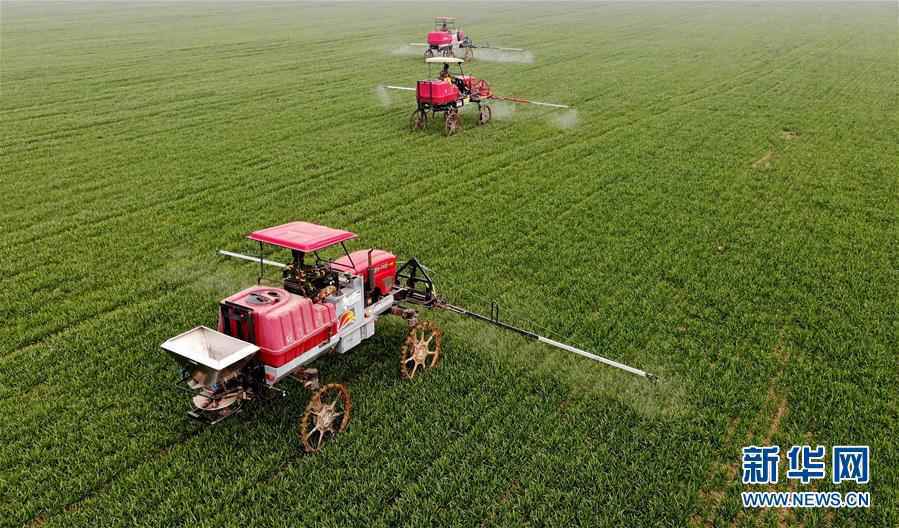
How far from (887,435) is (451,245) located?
8588 millimetres

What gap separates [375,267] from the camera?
9781 mm

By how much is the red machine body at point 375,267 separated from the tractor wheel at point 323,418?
1906 millimetres

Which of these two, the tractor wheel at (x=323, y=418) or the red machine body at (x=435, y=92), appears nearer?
the tractor wheel at (x=323, y=418)

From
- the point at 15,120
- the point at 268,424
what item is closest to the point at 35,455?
the point at 268,424

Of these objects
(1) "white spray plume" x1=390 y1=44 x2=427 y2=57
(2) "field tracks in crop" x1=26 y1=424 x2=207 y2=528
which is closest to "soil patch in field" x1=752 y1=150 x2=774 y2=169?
(2) "field tracks in crop" x1=26 y1=424 x2=207 y2=528

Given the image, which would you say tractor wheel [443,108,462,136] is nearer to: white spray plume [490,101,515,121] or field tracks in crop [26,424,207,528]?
white spray plume [490,101,515,121]

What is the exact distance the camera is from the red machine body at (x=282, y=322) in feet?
25.3

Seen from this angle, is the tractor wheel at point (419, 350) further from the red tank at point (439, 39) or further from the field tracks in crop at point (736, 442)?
the red tank at point (439, 39)

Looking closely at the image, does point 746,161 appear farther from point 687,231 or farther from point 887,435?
point 887,435

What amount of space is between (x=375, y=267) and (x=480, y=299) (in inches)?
110

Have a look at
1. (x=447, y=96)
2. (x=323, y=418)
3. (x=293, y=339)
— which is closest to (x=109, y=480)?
(x=323, y=418)

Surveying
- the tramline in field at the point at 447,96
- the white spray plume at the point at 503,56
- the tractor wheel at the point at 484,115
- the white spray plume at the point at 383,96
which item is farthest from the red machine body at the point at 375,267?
the white spray plume at the point at 503,56

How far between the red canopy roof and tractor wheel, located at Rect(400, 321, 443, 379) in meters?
1.75

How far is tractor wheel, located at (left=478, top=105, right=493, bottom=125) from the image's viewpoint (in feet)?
83.1
